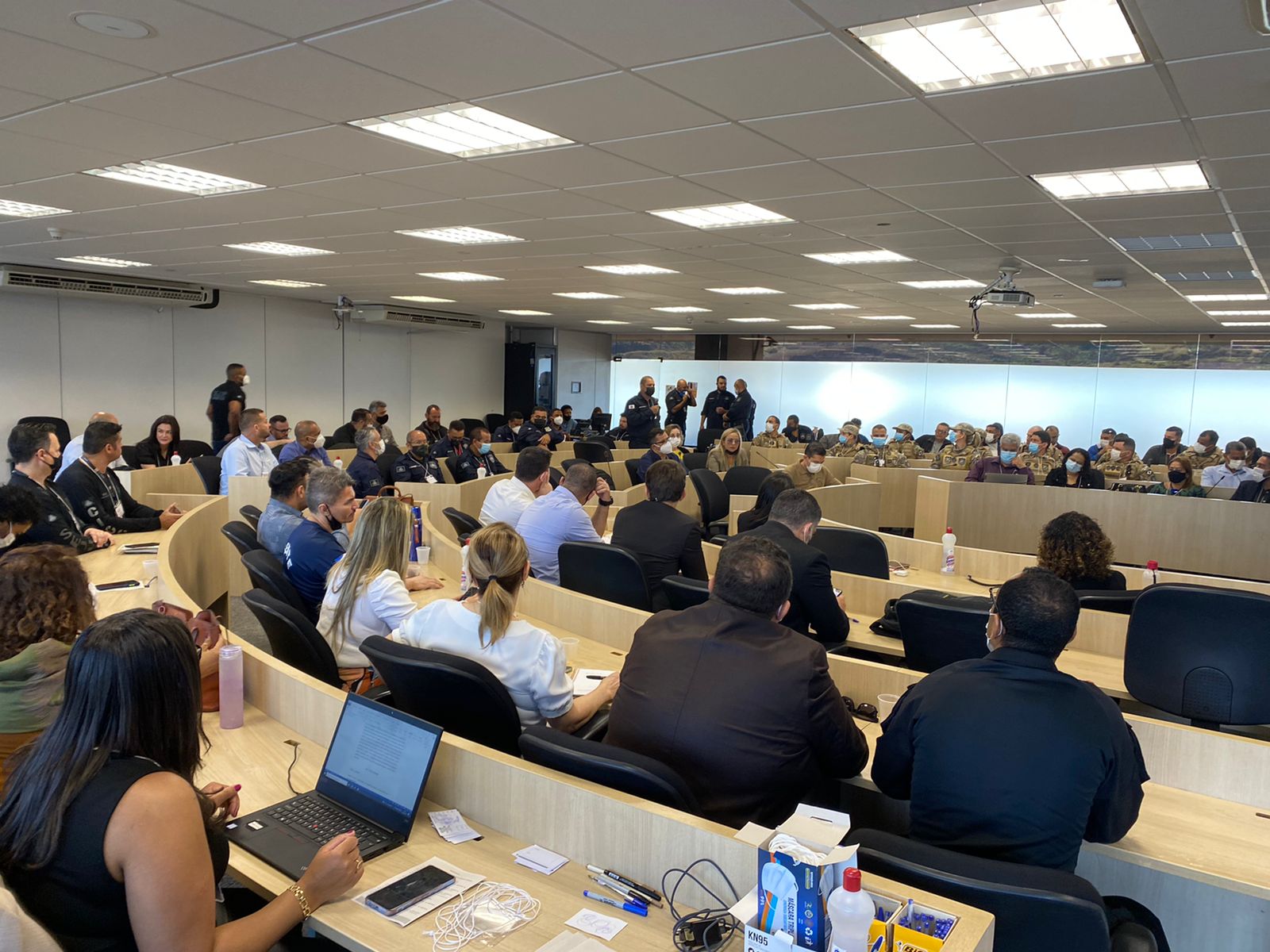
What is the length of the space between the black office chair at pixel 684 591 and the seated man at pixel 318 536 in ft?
4.81

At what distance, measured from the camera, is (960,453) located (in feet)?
34.3

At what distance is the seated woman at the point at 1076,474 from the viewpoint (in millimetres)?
8383

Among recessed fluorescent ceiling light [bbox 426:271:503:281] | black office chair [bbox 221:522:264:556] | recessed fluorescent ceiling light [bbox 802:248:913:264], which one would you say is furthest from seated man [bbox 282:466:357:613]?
recessed fluorescent ceiling light [bbox 426:271:503:281]

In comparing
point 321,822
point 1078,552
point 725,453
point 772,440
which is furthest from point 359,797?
point 772,440

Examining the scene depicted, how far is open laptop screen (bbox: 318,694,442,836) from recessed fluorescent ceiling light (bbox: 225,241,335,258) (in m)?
6.17

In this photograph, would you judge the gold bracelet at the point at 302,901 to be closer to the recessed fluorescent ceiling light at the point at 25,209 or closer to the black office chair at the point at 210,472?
the recessed fluorescent ceiling light at the point at 25,209

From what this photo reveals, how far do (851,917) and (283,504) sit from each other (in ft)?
13.0

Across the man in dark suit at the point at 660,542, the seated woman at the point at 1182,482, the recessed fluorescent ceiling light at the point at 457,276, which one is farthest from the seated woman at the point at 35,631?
the seated woman at the point at 1182,482

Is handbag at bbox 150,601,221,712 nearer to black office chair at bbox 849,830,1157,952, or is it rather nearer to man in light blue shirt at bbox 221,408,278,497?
black office chair at bbox 849,830,1157,952

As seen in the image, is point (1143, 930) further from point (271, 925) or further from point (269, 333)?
point (269, 333)

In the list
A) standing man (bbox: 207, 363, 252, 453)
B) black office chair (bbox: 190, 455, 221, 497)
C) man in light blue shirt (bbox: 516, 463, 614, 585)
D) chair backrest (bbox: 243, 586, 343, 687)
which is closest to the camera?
chair backrest (bbox: 243, 586, 343, 687)

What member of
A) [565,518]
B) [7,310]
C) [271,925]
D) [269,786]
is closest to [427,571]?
[565,518]

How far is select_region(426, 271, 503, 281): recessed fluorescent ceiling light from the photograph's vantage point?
8.95 m

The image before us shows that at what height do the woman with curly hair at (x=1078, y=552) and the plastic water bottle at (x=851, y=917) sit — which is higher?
the woman with curly hair at (x=1078, y=552)
